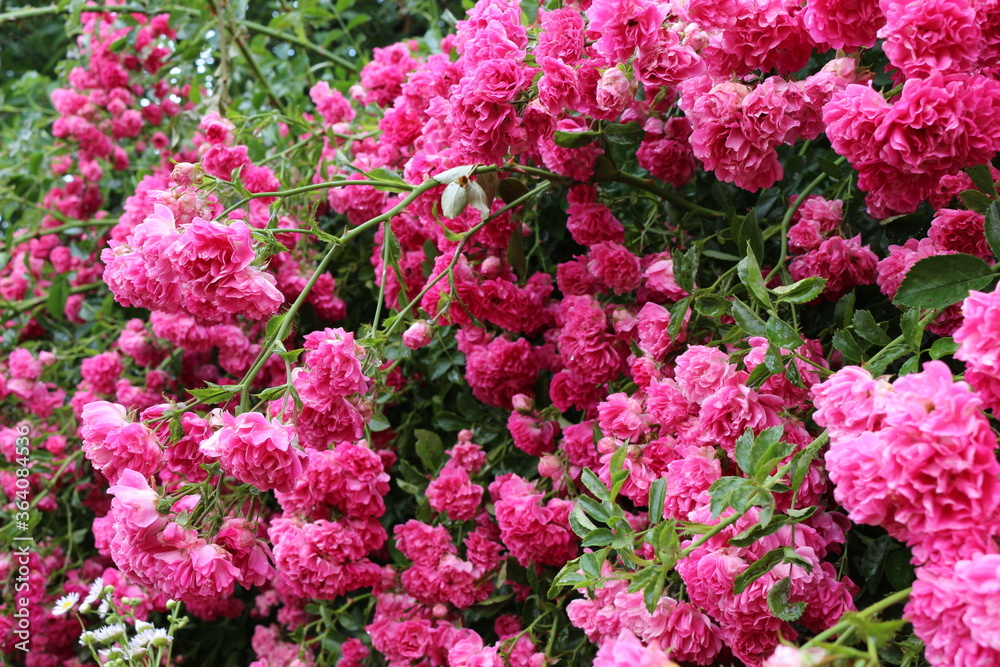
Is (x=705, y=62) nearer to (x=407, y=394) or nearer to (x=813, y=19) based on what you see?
(x=813, y=19)

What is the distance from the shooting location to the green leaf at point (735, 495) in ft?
2.38

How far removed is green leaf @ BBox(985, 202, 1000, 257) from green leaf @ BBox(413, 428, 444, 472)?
0.88 meters

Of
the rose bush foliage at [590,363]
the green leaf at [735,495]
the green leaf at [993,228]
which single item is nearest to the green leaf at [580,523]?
the rose bush foliage at [590,363]

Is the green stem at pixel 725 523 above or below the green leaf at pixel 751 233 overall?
below

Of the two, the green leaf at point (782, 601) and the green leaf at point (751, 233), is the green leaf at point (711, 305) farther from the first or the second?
the green leaf at point (782, 601)

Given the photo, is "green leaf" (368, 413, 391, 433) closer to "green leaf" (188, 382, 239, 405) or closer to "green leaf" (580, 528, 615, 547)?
"green leaf" (188, 382, 239, 405)

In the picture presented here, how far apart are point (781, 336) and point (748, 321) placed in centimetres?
8

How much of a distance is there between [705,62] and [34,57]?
3.31 m

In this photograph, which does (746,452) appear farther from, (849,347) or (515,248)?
(515,248)

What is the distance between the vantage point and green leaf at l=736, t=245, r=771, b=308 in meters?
0.87

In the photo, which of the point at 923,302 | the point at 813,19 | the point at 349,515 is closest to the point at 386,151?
the point at 349,515

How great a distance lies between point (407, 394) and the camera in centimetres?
162

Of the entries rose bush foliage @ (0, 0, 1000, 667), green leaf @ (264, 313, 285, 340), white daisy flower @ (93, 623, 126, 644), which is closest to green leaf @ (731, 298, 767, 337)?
rose bush foliage @ (0, 0, 1000, 667)

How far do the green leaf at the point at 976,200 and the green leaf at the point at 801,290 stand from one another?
16 cm
